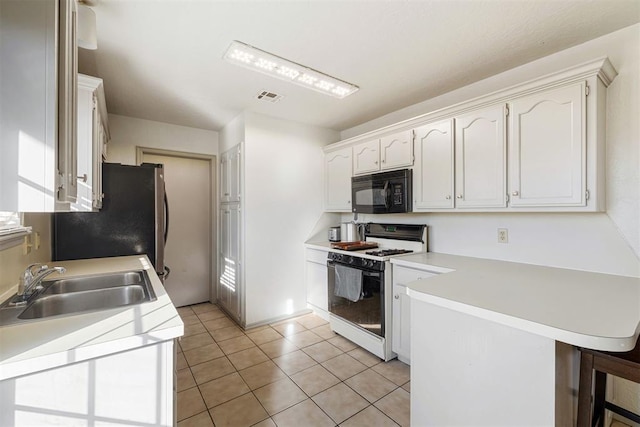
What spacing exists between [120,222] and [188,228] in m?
1.40

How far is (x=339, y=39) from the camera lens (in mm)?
1784

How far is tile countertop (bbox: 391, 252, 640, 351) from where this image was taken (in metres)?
0.96

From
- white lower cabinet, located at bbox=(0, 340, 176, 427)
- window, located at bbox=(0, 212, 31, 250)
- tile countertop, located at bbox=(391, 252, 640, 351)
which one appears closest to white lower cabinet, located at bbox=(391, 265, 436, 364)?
tile countertop, located at bbox=(391, 252, 640, 351)

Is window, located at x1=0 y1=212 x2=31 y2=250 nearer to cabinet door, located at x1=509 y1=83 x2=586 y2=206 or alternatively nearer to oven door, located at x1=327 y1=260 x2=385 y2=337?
oven door, located at x1=327 y1=260 x2=385 y2=337

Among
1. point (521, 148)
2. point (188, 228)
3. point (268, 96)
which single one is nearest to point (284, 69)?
point (268, 96)

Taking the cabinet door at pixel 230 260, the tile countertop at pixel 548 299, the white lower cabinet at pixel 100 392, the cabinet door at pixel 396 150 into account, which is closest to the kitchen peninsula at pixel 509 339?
the tile countertop at pixel 548 299

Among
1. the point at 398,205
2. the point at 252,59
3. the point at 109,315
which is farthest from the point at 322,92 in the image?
the point at 109,315

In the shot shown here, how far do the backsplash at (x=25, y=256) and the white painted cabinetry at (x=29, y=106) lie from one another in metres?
0.78

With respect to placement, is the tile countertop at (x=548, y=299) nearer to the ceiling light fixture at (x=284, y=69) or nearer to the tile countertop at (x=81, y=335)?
the tile countertop at (x=81, y=335)

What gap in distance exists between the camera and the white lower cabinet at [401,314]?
221cm

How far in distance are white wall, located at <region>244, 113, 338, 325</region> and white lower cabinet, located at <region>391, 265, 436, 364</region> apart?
141cm

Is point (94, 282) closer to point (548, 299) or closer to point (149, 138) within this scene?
point (149, 138)

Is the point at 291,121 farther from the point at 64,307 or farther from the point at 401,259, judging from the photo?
the point at 64,307

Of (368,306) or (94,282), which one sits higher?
(94,282)
